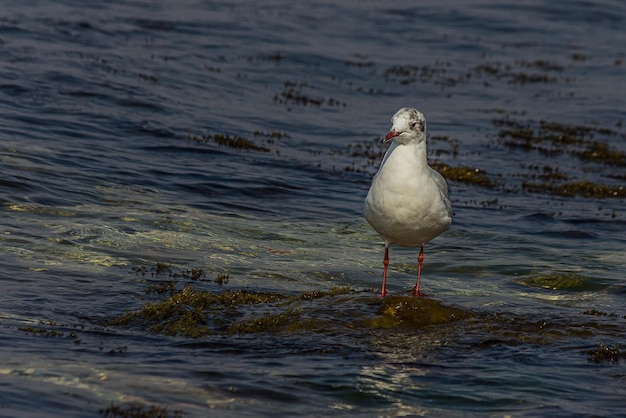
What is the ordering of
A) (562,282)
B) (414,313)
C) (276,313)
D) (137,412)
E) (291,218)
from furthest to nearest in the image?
1. (291,218)
2. (562,282)
3. (414,313)
4. (276,313)
5. (137,412)

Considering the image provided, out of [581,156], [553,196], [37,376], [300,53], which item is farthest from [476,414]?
[300,53]

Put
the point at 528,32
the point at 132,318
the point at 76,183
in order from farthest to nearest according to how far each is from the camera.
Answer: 1. the point at 528,32
2. the point at 76,183
3. the point at 132,318

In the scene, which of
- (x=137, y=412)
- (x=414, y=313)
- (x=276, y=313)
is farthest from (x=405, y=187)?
(x=137, y=412)

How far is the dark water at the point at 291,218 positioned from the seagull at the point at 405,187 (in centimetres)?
95

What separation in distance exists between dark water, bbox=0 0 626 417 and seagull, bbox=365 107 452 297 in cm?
95

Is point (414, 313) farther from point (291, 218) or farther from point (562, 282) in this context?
point (291, 218)

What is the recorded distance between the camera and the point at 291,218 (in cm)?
1777

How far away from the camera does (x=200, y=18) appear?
40.5 meters

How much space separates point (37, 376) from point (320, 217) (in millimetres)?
9590

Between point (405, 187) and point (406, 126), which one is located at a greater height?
point (406, 126)

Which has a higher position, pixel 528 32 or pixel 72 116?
pixel 528 32

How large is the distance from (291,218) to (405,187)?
6825 millimetres

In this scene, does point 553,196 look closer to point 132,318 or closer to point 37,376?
point 132,318

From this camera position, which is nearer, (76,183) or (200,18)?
(76,183)
